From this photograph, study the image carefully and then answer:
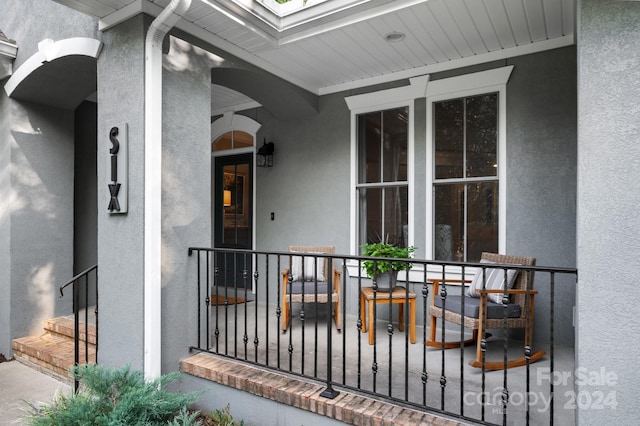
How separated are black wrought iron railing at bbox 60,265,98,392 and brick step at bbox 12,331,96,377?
4cm

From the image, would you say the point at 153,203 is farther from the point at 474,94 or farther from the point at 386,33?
the point at 474,94

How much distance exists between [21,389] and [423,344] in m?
3.35

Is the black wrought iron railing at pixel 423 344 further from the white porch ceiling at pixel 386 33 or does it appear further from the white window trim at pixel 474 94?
the white porch ceiling at pixel 386 33

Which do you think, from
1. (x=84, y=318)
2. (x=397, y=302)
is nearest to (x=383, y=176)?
(x=397, y=302)

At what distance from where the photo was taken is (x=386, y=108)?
13.4ft

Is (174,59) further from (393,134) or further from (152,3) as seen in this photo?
(393,134)

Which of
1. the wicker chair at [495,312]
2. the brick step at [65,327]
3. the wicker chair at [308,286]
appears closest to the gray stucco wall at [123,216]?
the brick step at [65,327]

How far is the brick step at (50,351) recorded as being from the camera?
11.1 ft

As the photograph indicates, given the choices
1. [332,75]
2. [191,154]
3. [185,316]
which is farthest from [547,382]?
[332,75]

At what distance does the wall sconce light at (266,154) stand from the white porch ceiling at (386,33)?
3.48ft

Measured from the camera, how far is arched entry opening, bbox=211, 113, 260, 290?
5.18 m

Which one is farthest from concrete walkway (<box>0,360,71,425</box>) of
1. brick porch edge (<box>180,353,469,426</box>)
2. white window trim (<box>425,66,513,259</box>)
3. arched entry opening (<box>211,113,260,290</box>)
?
white window trim (<box>425,66,513,259</box>)

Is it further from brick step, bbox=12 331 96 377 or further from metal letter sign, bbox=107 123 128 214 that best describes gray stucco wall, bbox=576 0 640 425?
brick step, bbox=12 331 96 377

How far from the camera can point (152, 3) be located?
2713 mm
